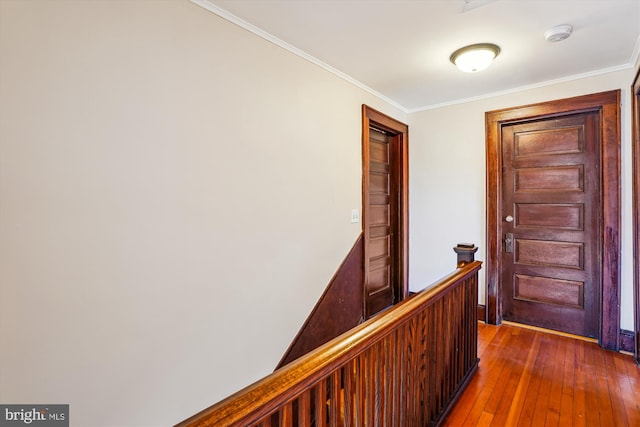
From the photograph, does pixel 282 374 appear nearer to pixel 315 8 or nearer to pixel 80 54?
pixel 80 54

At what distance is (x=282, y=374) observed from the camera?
831 millimetres

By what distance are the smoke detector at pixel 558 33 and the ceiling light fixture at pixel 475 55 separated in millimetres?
291

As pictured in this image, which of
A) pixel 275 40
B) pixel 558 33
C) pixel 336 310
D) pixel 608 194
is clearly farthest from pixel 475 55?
pixel 336 310

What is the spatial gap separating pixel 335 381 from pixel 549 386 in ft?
6.45

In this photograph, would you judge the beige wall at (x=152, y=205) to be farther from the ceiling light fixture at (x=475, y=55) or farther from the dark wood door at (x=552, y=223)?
the ceiling light fixture at (x=475, y=55)

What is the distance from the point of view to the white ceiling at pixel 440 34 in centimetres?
175

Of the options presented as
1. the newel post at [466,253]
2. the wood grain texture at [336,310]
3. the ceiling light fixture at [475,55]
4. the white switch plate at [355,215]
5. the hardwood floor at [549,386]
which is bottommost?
the hardwood floor at [549,386]

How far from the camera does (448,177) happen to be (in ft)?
11.3

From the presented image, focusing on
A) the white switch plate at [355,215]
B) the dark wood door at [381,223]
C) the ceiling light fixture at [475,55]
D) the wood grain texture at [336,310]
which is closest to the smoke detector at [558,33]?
the ceiling light fixture at [475,55]

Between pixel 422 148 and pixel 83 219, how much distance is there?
3283mm

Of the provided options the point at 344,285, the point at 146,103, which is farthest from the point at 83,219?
the point at 344,285

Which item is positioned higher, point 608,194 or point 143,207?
point 608,194

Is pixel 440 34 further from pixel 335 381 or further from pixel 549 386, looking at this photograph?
pixel 549 386

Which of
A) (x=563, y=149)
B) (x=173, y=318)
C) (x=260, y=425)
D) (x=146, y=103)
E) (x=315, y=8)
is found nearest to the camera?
(x=260, y=425)
